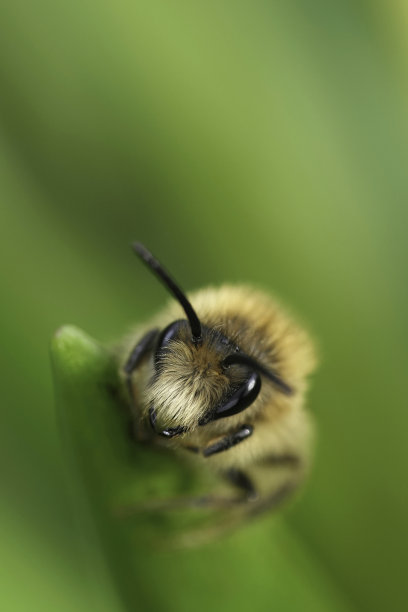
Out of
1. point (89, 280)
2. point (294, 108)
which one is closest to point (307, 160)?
point (294, 108)

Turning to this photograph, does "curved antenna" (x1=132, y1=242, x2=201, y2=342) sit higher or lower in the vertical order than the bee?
higher

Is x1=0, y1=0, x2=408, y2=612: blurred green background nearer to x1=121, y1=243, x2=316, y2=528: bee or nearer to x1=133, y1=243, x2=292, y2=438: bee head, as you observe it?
x1=121, y1=243, x2=316, y2=528: bee

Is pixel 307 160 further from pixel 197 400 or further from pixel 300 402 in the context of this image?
pixel 197 400

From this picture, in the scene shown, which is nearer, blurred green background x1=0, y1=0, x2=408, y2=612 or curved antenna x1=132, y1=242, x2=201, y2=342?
curved antenna x1=132, y1=242, x2=201, y2=342

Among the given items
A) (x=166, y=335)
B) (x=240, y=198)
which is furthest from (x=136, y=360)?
(x=240, y=198)

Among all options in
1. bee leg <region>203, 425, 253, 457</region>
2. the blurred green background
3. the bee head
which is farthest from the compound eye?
the blurred green background
